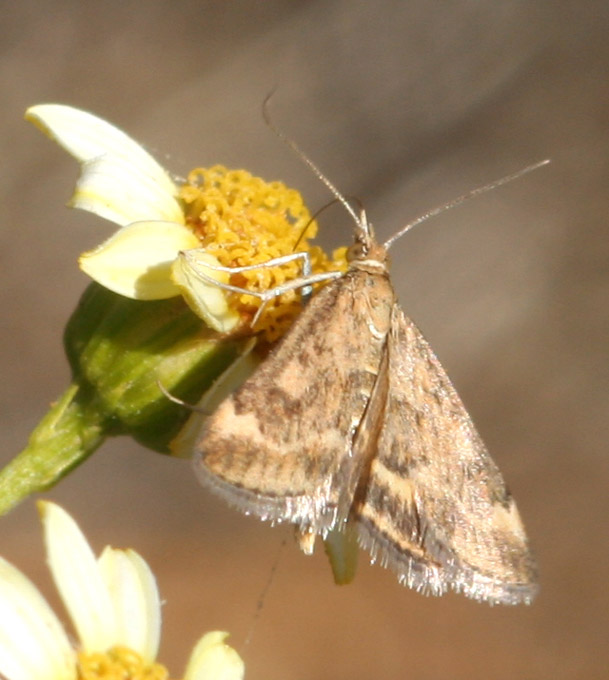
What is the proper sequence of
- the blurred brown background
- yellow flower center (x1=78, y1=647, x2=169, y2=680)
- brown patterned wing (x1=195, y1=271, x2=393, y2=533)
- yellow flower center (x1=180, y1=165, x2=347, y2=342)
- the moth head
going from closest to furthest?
brown patterned wing (x1=195, y1=271, x2=393, y2=533), yellow flower center (x1=78, y1=647, x2=169, y2=680), yellow flower center (x1=180, y1=165, x2=347, y2=342), the moth head, the blurred brown background

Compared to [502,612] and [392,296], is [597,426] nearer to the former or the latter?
[502,612]

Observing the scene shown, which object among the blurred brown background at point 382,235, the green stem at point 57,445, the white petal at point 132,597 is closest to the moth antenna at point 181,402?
the green stem at point 57,445

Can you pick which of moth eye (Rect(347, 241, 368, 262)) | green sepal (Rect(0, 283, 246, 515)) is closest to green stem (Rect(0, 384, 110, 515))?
green sepal (Rect(0, 283, 246, 515))

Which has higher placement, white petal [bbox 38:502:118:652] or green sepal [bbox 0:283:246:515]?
green sepal [bbox 0:283:246:515]

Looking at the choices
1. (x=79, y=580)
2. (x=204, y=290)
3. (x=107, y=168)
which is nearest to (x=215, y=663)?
(x=79, y=580)

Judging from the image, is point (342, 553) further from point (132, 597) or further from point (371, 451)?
point (132, 597)

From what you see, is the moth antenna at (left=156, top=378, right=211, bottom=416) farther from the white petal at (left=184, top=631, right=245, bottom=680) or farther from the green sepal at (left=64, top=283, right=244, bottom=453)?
the white petal at (left=184, top=631, right=245, bottom=680)
